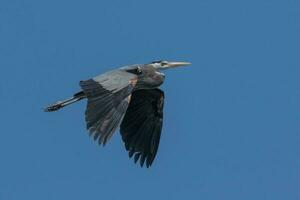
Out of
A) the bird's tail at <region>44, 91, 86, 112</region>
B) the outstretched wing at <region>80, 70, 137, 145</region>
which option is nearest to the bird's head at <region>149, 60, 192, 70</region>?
the bird's tail at <region>44, 91, 86, 112</region>

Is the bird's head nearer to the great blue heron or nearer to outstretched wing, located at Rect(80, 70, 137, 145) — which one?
the great blue heron

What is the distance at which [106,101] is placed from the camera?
14.9 metres

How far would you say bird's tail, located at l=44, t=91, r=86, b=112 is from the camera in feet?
56.0

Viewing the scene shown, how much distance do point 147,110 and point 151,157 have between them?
0.94 meters

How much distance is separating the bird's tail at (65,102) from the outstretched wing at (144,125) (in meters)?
1.11

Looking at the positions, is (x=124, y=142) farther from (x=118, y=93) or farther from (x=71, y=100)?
(x=118, y=93)

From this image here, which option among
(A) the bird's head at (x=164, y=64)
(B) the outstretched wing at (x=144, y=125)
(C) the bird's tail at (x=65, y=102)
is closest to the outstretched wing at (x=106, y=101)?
(C) the bird's tail at (x=65, y=102)

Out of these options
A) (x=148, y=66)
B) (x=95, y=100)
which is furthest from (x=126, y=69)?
(x=95, y=100)

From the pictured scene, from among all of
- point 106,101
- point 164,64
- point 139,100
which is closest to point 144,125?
point 139,100

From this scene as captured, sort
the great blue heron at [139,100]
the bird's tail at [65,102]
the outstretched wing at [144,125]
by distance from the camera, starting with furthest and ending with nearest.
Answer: the outstretched wing at [144,125], the bird's tail at [65,102], the great blue heron at [139,100]

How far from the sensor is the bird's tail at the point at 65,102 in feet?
56.0

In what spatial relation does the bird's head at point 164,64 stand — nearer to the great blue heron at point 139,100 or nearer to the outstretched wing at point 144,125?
the great blue heron at point 139,100

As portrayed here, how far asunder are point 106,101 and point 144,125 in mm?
3102

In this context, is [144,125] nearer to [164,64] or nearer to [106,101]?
[164,64]
